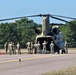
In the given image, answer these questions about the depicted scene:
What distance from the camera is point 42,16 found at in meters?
50.2

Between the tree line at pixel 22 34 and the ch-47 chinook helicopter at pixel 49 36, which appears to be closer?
the ch-47 chinook helicopter at pixel 49 36

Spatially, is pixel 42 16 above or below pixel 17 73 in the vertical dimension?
above

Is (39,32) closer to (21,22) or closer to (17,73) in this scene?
(17,73)

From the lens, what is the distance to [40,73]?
21938 mm

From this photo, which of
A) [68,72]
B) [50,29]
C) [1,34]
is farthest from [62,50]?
[1,34]

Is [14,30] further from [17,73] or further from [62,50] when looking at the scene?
[17,73]

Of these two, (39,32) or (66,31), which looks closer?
(39,32)

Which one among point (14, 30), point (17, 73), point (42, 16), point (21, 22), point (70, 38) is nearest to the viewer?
point (17, 73)

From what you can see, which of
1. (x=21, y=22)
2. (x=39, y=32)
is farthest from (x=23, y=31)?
(x=39, y=32)

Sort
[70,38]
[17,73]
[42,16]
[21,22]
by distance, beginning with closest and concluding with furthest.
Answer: [17,73] < [42,16] < [70,38] < [21,22]

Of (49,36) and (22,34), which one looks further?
(22,34)

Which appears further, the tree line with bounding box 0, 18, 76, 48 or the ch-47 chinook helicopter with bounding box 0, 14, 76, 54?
the tree line with bounding box 0, 18, 76, 48

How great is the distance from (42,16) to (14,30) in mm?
95362

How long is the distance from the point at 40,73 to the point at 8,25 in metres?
129
